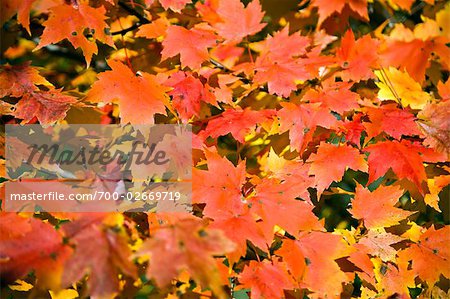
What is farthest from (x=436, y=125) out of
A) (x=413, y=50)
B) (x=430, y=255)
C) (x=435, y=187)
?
(x=413, y=50)

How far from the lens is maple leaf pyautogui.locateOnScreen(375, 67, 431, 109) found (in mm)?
1512

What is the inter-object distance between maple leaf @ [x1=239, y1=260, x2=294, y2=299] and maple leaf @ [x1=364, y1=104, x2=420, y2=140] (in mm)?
458

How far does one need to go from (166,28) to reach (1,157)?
23.7 inches

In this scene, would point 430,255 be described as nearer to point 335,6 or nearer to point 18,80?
point 335,6

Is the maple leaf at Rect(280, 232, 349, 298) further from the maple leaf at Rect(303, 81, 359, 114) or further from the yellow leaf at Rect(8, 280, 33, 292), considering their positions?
the yellow leaf at Rect(8, 280, 33, 292)

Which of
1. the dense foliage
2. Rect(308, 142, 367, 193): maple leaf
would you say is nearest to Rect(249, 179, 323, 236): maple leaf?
the dense foliage

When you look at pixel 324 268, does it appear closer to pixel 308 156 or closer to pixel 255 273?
pixel 255 273

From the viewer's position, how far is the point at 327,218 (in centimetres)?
164

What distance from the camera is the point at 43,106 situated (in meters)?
1.17

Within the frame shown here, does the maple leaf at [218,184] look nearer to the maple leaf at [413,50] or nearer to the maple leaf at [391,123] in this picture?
the maple leaf at [391,123]

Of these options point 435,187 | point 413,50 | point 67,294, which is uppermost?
point 413,50

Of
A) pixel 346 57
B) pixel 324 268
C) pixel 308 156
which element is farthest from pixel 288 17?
pixel 324 268

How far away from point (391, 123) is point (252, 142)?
0.46 metres

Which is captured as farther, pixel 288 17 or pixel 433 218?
pixel 288 17
